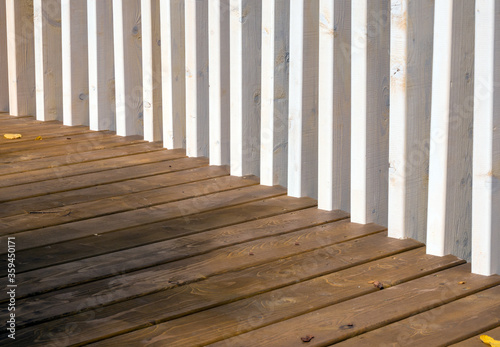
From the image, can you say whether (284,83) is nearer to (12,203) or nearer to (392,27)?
(392,27)

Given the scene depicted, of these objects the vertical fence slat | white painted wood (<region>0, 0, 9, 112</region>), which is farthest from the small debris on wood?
white painted wood (<region>0, 0, 9, 112</region>)

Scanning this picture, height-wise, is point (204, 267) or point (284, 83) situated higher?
point (284, 83)

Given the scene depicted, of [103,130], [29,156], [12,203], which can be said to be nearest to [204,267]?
[12,203]

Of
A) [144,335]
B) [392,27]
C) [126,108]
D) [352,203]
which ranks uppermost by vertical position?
[392,27]

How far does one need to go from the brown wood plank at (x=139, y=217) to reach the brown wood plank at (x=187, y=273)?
0.41m

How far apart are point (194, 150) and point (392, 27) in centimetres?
137

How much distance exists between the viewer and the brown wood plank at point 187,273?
→ 6.54 feet

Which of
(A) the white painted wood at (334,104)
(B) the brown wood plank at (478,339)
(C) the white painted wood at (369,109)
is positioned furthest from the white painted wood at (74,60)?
(B) the brown wood plank at (478,339)

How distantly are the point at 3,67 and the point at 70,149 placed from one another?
1.24m

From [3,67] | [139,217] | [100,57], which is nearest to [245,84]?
[139,217]

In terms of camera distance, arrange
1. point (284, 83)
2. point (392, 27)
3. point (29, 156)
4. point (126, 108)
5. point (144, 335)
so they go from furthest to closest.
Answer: point (126, 108) < point (29, 156) < point (284, 83) < point (392, 27) < point (144, 335)

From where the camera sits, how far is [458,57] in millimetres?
2299

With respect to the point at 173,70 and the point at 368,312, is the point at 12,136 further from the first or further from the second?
the point at 368,312

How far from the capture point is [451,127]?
2.32m
